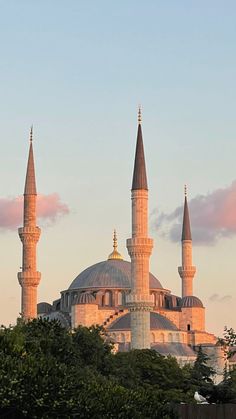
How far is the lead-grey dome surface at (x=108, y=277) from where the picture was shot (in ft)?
313

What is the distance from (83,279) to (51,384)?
3063 inches

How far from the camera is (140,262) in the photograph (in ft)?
230

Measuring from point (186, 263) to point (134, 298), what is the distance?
17.8 m

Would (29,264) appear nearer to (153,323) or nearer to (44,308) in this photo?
(153,323)

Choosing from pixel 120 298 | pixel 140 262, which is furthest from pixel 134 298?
pixel 120 298

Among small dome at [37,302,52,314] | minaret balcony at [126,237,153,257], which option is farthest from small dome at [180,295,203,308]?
minaret balcony at [126,237,153,257]

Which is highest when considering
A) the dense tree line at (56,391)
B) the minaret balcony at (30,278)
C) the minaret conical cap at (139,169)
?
the minaret conical cap at (139,169)

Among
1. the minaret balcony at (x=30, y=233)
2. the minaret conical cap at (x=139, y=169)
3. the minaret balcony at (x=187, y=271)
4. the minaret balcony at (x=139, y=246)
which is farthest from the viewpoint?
the minaret balcony at (x=187, y=271)

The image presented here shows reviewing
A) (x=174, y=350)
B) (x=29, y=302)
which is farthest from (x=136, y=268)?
Answer: (x=174, y=350)

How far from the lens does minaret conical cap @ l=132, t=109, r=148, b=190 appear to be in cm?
7083

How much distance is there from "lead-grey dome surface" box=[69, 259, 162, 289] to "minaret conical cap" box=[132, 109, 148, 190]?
24.8m

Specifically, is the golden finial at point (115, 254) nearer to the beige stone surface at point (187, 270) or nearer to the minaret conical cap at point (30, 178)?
the beige stone surface at point (187, 270)

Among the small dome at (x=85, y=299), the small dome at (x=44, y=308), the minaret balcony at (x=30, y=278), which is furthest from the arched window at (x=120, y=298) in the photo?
the minaret balcony at (x=30, y=278)

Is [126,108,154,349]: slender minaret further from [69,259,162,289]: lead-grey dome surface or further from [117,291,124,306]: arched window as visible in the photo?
[69,259,162,289]: lead-grey dome surface
